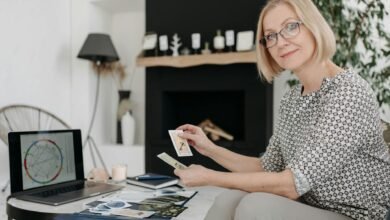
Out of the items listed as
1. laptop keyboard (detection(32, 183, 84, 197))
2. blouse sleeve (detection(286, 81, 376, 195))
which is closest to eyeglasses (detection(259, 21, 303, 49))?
blouse sleeve (detection(286, 81, 376, 195))

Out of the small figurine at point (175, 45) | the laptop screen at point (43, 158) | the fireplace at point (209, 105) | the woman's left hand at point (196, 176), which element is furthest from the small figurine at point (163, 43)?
the woman's left hand at point (196, 176)

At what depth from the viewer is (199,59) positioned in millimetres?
3074

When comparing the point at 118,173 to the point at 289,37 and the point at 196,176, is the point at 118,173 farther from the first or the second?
the point at 289,37

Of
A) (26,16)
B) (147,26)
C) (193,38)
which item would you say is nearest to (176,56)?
(193,38)

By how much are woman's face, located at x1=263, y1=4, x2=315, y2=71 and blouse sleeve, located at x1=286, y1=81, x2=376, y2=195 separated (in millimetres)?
181

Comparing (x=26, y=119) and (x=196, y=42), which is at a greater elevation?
(x=196, y=42)

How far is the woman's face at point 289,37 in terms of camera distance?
1153 millimetres

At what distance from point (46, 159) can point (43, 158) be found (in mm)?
13

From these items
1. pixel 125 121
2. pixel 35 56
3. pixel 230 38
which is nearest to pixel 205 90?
pixel 230 38

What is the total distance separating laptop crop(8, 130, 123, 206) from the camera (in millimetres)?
1351

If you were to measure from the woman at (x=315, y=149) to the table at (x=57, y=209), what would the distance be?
6 cm

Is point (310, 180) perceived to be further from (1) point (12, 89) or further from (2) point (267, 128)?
(1) point (12, 89)

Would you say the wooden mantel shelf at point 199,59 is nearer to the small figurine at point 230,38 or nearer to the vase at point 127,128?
the small figurine at point 230,38

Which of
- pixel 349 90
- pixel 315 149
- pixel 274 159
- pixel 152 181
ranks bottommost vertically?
pixel 152 181
